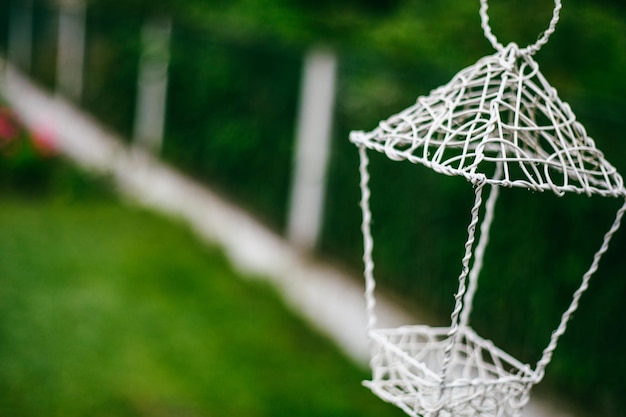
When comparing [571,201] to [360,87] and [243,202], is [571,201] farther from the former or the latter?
[243,202]

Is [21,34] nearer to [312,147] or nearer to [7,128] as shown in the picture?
[7,128]

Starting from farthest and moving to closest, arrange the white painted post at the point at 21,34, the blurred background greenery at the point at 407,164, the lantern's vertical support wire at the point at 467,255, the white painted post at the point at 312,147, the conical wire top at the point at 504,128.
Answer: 1. the white painted post at the point at 21,34
2. the white painted post at the point at 312,147
3. the blurred background greenery at the point at 407,164
4. the conical wire top at the point at 504,128
5. the lantern's vertical support wire at the point at 467,255

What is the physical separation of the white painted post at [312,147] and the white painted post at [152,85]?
9.33 ft

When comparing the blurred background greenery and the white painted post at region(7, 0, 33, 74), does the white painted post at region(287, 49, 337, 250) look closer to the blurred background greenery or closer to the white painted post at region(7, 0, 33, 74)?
the blurred background greenery

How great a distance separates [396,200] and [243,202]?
2.23m

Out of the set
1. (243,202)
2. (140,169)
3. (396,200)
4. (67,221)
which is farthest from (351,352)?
(140,169)

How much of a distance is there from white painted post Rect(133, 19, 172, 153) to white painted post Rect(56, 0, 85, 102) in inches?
79.9

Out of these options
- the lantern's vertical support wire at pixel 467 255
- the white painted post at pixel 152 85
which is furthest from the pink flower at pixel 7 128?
the lantern's vertical support wire at pixel 467 255

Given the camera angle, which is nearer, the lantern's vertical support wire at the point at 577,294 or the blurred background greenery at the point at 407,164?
the lantern's vertical support wire at the point at 577,294

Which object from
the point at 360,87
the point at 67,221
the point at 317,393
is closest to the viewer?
the point at 317,393

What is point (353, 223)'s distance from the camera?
5195 millimetres

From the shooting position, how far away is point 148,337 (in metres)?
4.37

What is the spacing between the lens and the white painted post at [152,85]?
819cm

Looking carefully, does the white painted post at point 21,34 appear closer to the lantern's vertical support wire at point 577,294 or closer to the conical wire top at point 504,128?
the conical wire top at point 504,128
